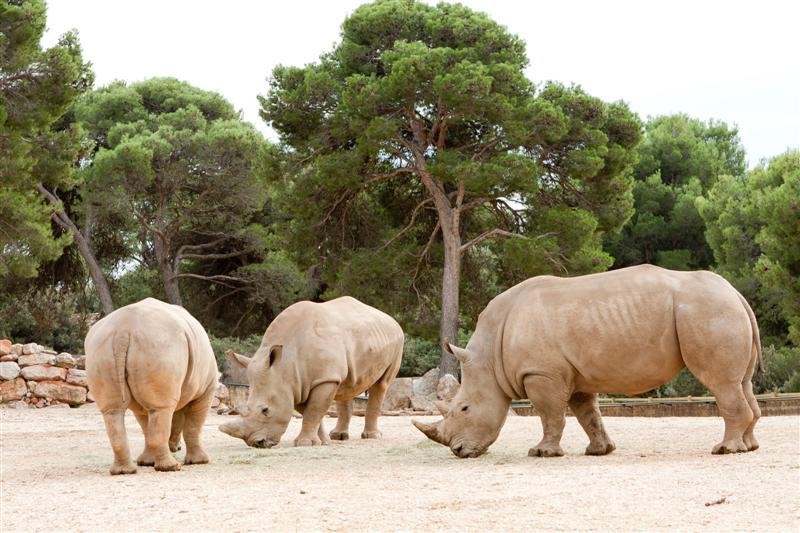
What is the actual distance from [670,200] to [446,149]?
14007 mm

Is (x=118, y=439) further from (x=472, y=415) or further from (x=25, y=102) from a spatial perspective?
(x=25, y=102)

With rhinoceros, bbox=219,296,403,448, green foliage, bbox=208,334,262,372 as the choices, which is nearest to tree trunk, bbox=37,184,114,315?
green foliage, bbox=208,334,262,372

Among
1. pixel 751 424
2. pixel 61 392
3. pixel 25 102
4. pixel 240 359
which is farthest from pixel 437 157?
pixel 751 424

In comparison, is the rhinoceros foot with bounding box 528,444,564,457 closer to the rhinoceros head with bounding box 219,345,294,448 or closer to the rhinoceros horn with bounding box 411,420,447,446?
the rhinoceros horn with bounding box 411,420,447,446

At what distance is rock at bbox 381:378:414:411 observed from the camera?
74.9 ft

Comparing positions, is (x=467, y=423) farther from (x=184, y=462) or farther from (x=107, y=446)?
(x=107, y=446)

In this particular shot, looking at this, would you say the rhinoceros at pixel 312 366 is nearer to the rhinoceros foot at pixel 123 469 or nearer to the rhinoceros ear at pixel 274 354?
the rhinoceros ear at pixel 274 354

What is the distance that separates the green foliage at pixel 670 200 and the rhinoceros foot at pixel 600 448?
83.6 ft

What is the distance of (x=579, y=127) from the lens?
2403cm

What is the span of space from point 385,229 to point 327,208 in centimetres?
156

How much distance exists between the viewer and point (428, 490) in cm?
711

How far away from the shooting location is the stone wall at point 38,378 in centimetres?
2042

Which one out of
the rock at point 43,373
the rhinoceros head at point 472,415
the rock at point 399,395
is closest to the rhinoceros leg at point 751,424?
the rhinoceros head at point 472,415

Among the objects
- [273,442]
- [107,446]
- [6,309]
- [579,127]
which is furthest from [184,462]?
[6,309]
